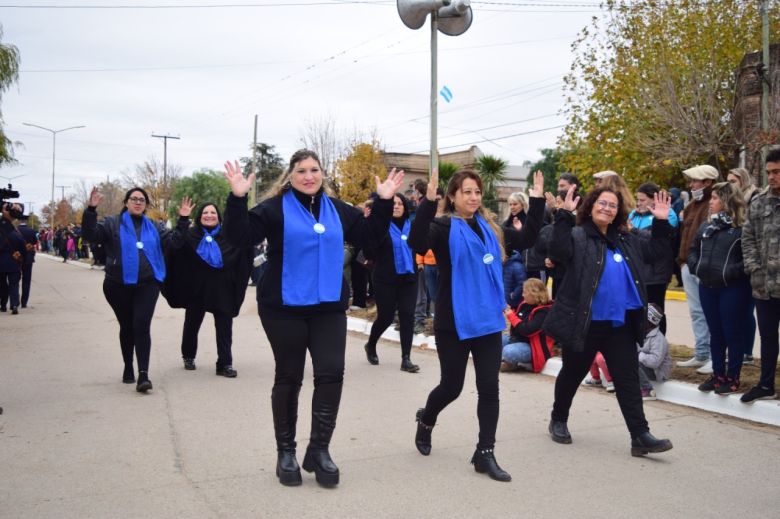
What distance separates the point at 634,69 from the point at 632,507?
20840mm

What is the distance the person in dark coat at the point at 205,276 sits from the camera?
27.8 feet

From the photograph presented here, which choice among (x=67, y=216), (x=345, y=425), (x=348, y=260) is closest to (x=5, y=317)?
(x=348, y=260)

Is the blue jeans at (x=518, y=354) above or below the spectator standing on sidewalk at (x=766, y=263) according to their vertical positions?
below

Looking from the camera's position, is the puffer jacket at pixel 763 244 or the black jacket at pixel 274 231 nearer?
the black jacket at pixel 274 231

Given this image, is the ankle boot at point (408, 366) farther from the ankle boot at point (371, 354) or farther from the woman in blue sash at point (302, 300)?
the woman in blue sash at point (302, 300)

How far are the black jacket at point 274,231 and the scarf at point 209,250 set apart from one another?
13.0 ft

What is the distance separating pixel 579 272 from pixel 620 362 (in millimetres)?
682

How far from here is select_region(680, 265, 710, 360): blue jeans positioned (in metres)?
7.82

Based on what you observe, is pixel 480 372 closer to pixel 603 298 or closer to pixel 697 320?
pixel 603 298

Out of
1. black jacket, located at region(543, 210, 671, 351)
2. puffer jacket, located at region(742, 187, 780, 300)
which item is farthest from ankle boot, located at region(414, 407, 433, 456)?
puffer jacket, located at region(742, 187, 780, 300)

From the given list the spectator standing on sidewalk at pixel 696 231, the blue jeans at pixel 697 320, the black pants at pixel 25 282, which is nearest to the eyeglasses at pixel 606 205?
the spectator standing on sidewalk at pixel 696 231

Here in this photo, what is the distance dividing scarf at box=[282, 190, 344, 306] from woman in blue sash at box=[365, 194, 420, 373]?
3.58m

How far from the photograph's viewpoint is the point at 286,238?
14.8 feet

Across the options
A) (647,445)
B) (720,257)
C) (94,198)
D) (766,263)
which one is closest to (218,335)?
(94,198)
